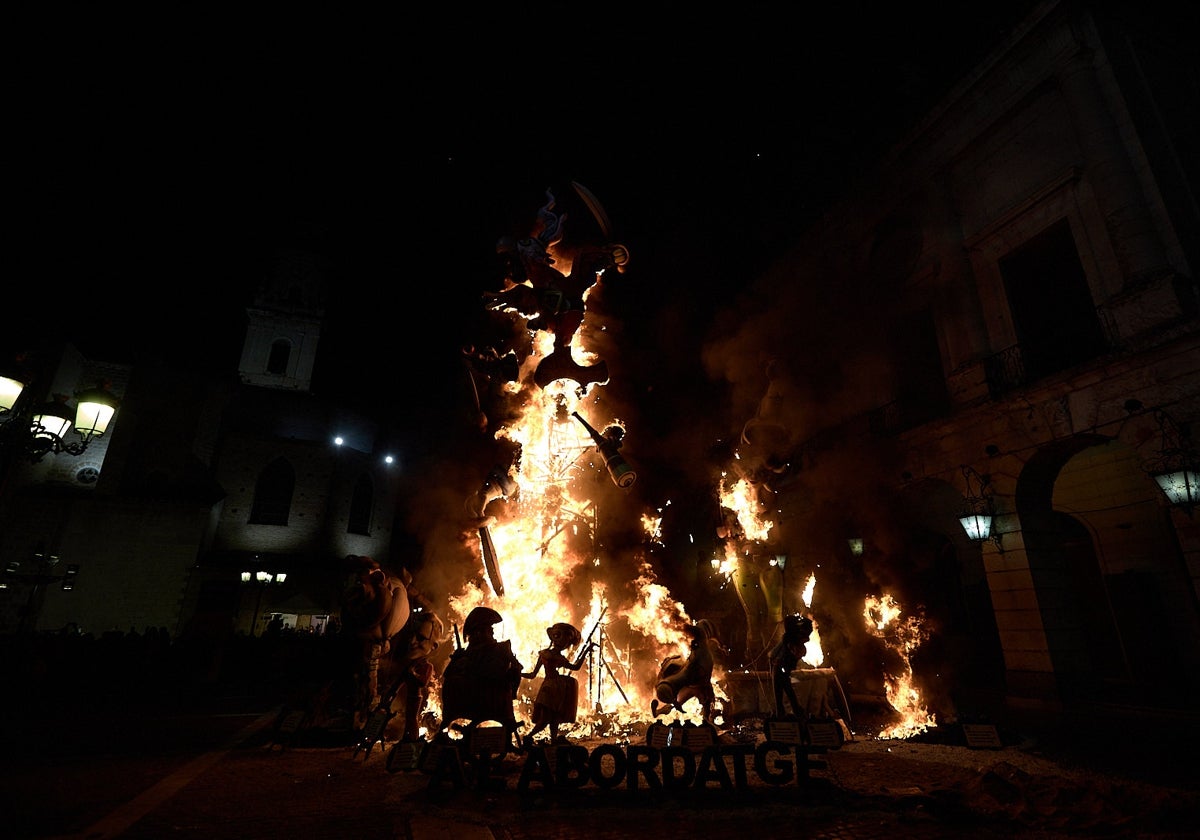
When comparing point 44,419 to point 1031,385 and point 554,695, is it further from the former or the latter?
point 1031,385

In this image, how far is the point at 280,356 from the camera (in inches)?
1486

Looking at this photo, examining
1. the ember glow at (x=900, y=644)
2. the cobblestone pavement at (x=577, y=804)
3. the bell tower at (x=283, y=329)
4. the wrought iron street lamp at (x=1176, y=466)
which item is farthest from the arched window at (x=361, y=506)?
the wrought iron street lamp at (x=1176, y=466)

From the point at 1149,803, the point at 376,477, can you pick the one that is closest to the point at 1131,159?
the point at 1149,803

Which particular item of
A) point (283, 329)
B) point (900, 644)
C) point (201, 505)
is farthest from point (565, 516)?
point (283, 329)

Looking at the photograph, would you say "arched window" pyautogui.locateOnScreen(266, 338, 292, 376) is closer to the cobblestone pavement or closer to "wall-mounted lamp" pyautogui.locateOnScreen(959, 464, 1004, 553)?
the cobblestone pavement

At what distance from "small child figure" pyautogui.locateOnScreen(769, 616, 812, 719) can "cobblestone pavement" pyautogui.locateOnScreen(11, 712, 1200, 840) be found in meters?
1.46

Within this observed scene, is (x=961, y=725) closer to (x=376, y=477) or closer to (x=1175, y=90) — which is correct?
(x=1175, y=90)

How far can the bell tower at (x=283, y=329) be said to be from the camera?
36.8m

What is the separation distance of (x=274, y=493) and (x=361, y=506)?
4774mm

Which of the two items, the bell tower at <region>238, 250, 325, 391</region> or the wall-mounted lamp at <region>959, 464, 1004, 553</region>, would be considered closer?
the wall-mounted lamp at <region>959, 464, 1004, 553</region>

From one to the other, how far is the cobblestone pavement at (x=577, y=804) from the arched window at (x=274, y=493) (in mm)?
24632

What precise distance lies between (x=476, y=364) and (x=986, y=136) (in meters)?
14.7

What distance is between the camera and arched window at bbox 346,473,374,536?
32.8 meters

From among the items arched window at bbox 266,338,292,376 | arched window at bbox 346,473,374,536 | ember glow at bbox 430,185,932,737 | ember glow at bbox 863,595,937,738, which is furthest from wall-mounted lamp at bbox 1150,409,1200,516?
arched window at bbox 266,338,292,376
